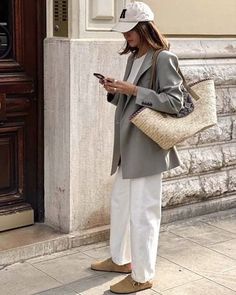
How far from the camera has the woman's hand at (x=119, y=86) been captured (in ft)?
12.6

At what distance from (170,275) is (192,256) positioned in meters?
0.45

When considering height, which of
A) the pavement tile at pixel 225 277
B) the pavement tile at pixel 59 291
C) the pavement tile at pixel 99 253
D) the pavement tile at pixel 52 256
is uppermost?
the pavement tile at pixel 59 291

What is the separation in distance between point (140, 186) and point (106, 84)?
68 cm

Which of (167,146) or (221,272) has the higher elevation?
(167,146)

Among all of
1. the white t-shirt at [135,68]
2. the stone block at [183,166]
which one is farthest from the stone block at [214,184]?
the white t-shirt at [135,68]

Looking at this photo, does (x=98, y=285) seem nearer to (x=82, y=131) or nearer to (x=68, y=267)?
(x=68, y=267)

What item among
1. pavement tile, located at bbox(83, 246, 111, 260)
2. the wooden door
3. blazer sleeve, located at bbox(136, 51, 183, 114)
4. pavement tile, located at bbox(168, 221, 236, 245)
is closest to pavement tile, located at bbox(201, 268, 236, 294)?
pavement tile, located at bbox(168, 221, 236, 245)

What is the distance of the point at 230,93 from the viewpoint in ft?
19.8

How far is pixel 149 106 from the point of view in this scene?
3.84 m

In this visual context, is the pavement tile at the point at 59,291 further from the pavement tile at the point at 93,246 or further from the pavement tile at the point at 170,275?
the pavement tile at the point at 93,246

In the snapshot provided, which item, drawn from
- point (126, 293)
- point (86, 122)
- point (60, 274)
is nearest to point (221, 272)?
point (126, 293)

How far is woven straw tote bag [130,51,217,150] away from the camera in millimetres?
3830

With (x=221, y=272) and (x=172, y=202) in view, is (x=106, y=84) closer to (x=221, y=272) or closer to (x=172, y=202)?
(x=221, y=272)

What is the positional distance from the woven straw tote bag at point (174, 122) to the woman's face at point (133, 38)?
0.64 ft
